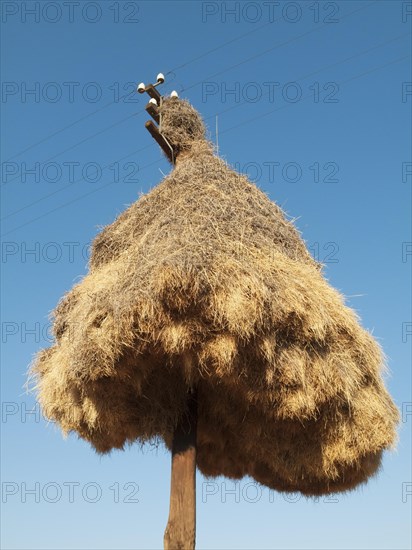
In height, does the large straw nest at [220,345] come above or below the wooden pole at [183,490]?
above

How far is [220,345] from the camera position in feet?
20.0

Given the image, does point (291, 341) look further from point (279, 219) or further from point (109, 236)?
point (109, 236)

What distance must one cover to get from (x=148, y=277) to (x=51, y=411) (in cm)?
220

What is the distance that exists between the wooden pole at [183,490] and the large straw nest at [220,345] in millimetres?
200

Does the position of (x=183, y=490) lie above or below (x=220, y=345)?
below

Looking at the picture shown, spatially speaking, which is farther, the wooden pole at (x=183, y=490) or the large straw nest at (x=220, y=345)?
the wooden pole at (x=183, y=490)

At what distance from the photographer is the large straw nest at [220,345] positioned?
605cm

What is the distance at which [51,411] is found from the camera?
7.18 metres

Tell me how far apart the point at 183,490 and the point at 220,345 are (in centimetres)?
158

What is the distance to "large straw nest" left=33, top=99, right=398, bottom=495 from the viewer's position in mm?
6047

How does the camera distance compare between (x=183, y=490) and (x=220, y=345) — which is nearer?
(x=220, y=345)

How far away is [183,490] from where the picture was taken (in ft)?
21.2

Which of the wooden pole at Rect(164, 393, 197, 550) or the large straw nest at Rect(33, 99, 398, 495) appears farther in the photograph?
the wooden pole at Rect(164, 393, 197, 550)

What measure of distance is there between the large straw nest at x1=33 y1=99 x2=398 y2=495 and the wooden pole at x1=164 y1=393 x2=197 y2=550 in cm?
20
